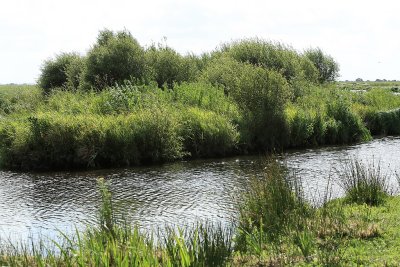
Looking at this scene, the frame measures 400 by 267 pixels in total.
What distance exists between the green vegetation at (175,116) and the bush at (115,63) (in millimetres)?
84

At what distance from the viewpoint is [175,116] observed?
1046 inches

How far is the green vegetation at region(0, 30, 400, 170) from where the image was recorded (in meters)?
23.9

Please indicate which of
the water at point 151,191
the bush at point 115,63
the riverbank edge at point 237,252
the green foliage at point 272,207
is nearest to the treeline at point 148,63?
the bush at point 115,63

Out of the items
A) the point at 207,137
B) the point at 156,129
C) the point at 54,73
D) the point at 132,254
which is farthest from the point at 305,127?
the point at 54,73

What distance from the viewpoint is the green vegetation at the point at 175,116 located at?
78.5 feet

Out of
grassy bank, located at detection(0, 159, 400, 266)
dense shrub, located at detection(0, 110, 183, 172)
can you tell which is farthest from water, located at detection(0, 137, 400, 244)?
dense shrub, located at detection(0, 110, 183, 172)

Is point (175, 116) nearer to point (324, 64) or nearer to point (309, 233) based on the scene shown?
point (309, 233)

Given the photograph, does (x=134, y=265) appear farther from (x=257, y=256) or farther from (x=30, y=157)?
(x=30, y=157)

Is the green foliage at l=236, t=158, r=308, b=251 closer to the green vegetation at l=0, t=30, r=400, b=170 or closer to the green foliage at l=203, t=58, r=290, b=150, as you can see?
the green vegetation at l=0, t=30, r=400, b=170

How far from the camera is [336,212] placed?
35.8ft

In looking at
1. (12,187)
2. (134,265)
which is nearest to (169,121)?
(12,187)

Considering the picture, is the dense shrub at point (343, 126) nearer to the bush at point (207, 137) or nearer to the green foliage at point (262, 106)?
the green foliage at point (262, 106)

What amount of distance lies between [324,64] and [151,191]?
39797mm

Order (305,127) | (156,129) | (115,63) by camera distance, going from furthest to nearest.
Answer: (115,63)
(305,127)
(156,129)
